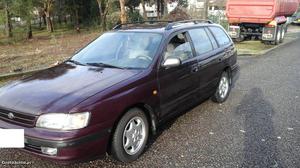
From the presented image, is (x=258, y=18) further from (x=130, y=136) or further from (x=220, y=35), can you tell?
(x=130, y=136)

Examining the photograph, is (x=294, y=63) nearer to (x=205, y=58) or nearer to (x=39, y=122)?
(x=205, y=58)

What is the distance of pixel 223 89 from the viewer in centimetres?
648

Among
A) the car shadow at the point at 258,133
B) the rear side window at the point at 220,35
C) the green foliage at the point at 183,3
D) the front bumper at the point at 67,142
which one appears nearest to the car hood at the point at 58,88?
the front bumper at the point at 67,142

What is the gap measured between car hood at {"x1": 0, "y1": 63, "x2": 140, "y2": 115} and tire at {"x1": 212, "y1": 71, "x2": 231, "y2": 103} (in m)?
2.54

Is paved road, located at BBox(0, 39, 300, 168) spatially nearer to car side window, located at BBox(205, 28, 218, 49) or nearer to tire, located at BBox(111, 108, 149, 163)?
tire, located at BBox(111, 108, 149, 163)

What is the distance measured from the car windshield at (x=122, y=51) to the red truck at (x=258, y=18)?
11.6 meters

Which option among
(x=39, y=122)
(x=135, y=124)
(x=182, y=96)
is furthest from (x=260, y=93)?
(x=39, y=122)

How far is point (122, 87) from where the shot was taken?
381 cm

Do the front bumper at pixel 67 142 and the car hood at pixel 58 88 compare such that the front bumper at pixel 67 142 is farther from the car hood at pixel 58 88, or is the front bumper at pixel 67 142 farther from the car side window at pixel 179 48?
the car side window at pixel 179 48

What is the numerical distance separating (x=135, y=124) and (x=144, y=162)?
0.47 m

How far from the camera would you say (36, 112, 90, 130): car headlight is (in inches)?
131

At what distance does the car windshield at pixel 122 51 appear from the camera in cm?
448

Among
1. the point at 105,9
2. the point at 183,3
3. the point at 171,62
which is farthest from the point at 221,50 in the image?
the point at 183,3

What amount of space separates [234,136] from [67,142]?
252 centimetres
